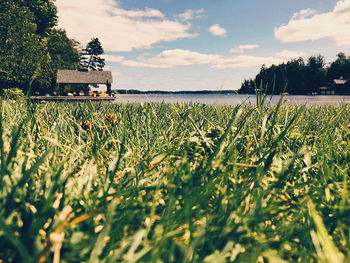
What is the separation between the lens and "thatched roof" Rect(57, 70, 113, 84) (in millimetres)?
51438

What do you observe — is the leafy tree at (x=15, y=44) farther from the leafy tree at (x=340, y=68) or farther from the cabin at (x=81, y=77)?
the leafy tree at (x=340, y=68)

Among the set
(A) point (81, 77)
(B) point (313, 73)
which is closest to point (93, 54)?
(A) point (81, 77)

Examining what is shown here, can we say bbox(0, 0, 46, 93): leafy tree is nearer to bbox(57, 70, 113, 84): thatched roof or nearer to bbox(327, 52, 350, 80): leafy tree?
bbox(57, 70, 113, 84): thatched roof

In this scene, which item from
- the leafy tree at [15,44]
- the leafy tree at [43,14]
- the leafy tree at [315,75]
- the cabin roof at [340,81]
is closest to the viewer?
the leafy tree at [15,44]

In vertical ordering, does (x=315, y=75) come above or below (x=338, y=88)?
above

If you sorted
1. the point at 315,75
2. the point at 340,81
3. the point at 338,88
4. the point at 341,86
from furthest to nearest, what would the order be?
the point at 315,75, the point at 338,88, the point at 340,81, the point at 341,86

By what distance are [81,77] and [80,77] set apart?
22 centimetres

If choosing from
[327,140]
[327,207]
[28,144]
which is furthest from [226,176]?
[327,140]

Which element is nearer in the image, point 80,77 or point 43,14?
point 43,14

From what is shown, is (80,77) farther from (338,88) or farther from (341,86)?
(341,86)

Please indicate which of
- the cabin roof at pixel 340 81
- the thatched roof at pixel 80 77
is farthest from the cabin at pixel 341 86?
A: the thatched roof at pixel 80 77

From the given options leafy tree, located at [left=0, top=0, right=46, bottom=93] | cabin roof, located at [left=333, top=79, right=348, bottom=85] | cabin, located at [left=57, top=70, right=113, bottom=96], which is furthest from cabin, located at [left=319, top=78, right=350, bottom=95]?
leafy tree, located at [left=0, top=0, right=46, bottom=93]

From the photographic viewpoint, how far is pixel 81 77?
54.8 m

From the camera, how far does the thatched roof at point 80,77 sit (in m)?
51.4
